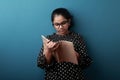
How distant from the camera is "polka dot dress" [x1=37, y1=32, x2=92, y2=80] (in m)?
1.66

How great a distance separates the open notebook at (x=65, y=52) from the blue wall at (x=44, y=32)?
13.1 inches

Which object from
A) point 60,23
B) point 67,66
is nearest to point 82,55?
point 67,66

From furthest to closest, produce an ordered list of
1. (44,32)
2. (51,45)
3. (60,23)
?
1. (44,32)
2. (60,23)
3. (51,45)

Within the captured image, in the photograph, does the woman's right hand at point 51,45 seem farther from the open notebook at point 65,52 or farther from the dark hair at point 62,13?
the dark hair at point 62,13

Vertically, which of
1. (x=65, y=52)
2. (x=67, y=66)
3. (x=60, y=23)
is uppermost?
(x=60, y=23)

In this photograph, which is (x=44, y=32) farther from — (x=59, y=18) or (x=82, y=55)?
(x=82, y=55)

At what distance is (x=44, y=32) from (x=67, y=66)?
1.12 ft

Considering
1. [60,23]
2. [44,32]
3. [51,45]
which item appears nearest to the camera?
[51,45]

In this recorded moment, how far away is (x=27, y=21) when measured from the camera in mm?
1801

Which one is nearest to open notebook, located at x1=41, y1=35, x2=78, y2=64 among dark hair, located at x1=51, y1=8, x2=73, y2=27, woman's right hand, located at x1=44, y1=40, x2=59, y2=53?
woman's right hand, located at x1=44, y1=40, x2=59, y2=53

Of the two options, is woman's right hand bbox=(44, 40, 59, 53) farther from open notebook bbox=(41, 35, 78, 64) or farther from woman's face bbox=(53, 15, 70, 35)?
woman's face bbox=(53, 15, 70, 35)

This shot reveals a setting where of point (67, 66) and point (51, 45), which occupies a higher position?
point (51, 45)

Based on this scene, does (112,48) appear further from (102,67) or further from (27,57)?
(27,57)

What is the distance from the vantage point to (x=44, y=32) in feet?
6.00
